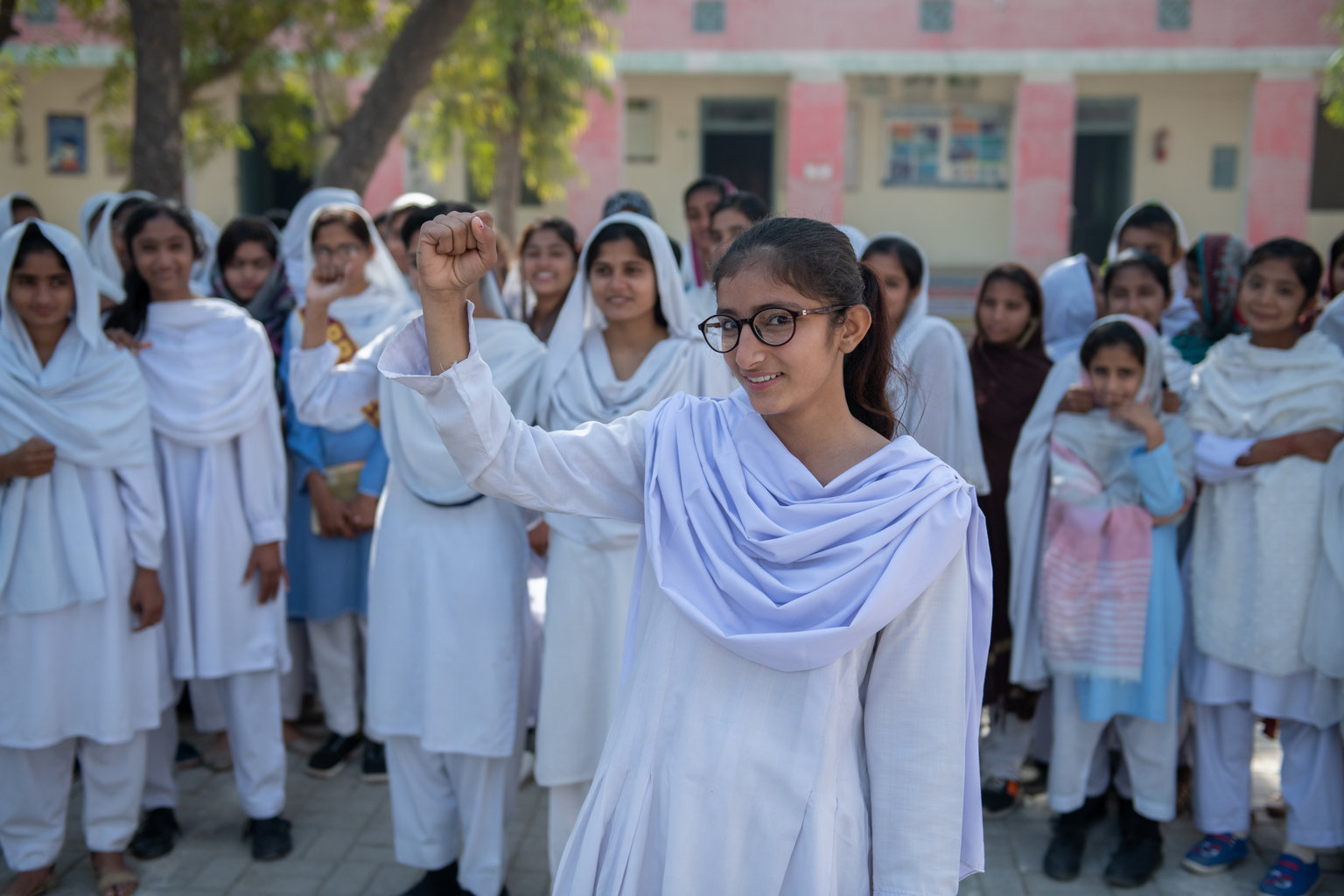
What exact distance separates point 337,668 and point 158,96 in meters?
3.34

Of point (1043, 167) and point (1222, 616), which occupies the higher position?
point (1043, 167)

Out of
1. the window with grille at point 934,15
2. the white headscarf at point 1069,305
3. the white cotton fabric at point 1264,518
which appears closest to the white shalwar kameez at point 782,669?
the white cotton fabric at point 1264,518

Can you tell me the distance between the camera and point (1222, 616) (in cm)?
375

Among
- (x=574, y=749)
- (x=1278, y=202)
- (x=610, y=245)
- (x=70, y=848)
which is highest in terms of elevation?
(x=1278, y=202)

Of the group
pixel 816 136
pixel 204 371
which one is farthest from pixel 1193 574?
pixel 816 136

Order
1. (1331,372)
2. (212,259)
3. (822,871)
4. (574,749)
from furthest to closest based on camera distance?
(212,259)
(1331,372)
(574,749)
(822,871)

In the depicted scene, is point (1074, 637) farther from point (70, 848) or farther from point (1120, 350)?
point (70, 848)

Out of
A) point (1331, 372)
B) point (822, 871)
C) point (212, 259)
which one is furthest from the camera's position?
point (212, 259)

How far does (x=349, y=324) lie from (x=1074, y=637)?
117 inches

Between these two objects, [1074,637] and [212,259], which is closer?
[1074,637]

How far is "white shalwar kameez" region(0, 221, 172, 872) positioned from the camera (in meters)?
3.38

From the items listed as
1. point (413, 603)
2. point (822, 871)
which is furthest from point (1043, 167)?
point (822, 871)

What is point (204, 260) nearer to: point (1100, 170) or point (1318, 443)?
point (1318, 443)

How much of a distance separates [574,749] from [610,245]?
57.7 inches
